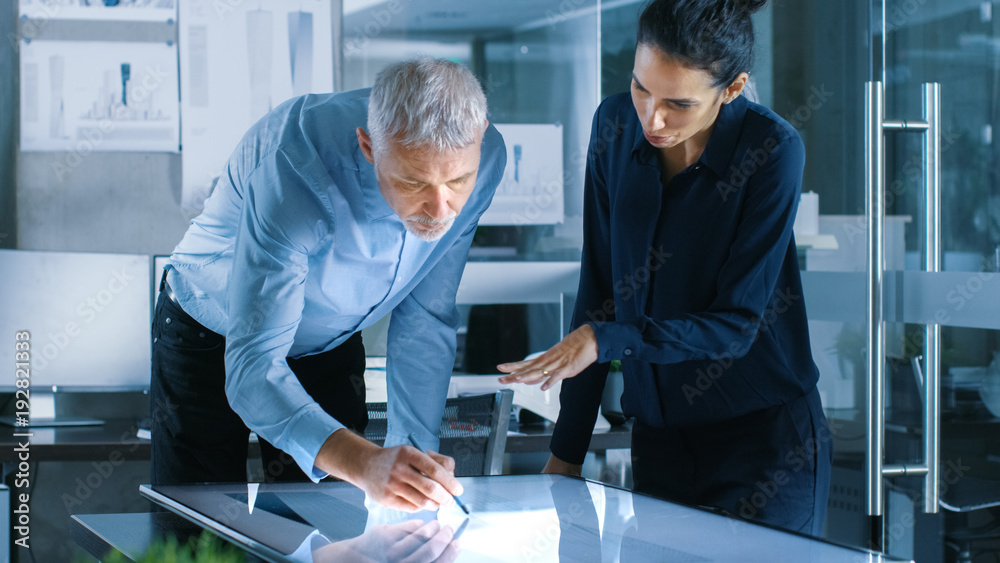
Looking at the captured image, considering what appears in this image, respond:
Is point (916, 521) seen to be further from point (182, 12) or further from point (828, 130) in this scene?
point (182, 12)

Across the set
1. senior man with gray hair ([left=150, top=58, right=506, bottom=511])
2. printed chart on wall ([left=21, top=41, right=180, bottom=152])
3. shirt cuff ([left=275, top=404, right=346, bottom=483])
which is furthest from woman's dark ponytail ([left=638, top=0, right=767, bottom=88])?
printed chart on wall ([left=21, top=41, right=180, bottom=152])

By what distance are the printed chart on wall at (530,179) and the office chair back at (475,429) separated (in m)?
1.20

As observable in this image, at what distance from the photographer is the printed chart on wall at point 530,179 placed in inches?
129

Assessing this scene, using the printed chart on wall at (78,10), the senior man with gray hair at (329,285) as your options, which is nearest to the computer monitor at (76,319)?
the printed chart on wall at (78,10)

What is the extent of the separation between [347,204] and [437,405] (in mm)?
415

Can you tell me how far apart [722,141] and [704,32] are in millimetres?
185

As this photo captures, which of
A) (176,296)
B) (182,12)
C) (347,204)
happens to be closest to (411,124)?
(347,204)

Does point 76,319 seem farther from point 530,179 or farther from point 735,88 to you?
point 735,88

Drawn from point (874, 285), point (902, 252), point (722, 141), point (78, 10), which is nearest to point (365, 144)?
point (722, 141)

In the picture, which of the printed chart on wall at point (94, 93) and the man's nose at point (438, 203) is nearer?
the man's nose at point (438, 203)

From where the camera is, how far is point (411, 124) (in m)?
1.23

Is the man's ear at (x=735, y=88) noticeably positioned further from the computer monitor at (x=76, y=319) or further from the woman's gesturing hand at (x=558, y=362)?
the computer monitor at (x=76, y=319)

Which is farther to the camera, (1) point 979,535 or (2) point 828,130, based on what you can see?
(2) point 828,130

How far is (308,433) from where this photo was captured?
1183mm
